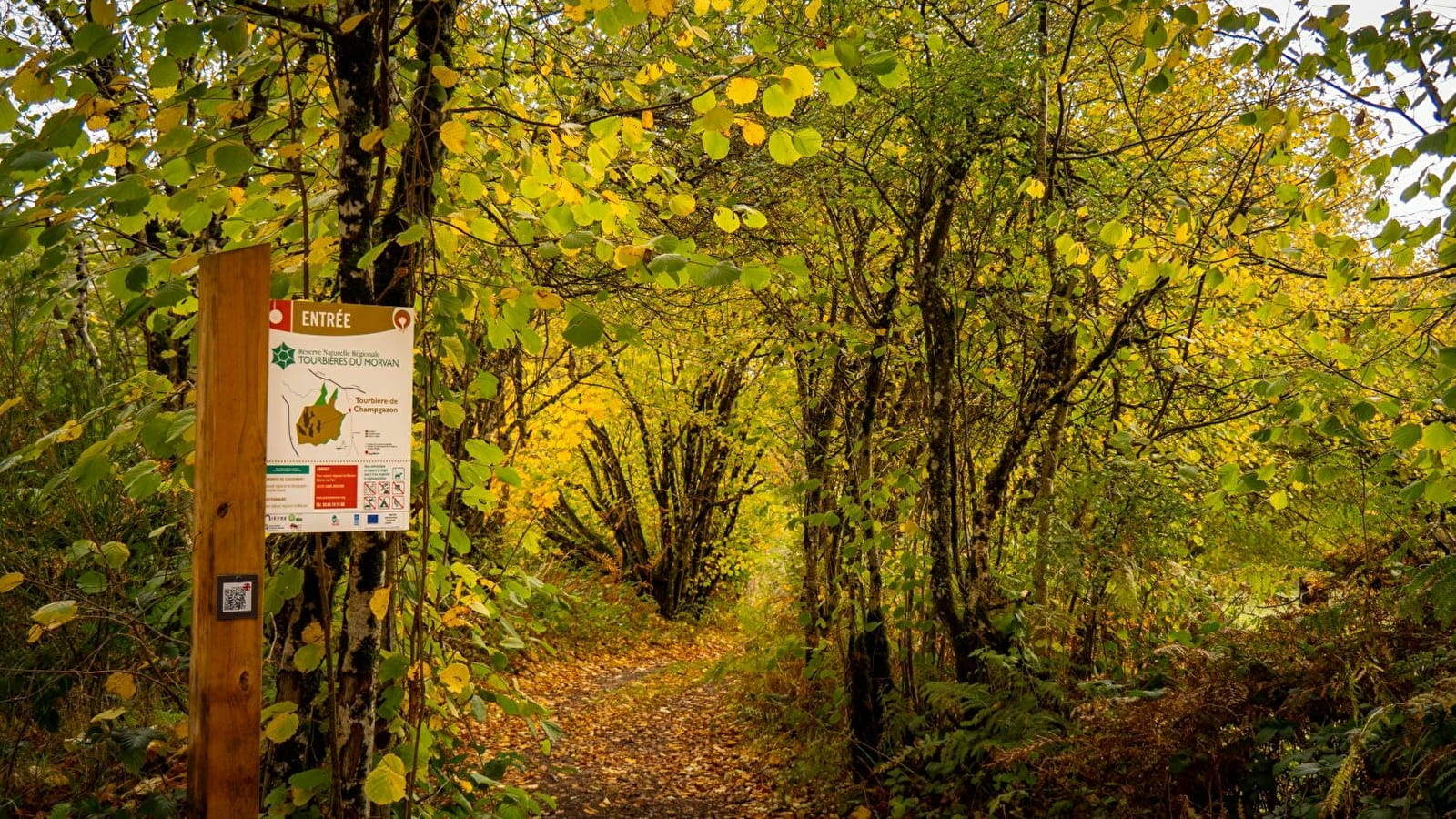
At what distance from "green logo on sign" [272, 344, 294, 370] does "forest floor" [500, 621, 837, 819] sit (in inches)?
122

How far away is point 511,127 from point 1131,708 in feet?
12.1

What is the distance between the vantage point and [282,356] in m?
2.30

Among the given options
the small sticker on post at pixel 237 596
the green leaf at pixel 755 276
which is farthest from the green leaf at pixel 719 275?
the small sticker on post at pixel 237 596

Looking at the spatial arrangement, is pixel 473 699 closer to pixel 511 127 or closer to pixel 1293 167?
pixel 511 127

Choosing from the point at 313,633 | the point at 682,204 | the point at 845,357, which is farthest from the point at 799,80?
the point at 845,357

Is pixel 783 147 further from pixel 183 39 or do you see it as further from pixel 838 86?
pixel 183 39

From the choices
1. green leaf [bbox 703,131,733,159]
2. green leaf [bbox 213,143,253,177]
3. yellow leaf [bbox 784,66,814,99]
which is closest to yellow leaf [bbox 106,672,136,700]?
green leaf [bbox 213,143,253,177]

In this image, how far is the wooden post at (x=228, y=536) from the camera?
209cm

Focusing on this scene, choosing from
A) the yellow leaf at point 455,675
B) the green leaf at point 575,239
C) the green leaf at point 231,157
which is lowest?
the yellow leaf at point 455,675

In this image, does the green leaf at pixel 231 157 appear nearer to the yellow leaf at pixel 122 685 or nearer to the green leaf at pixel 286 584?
the green leaf at pixel 286 584

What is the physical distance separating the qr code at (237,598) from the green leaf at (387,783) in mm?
504

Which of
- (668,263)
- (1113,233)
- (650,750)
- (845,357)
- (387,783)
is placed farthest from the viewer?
(650,750)

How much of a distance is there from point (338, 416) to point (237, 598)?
19.9 inches

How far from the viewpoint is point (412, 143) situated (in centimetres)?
278
